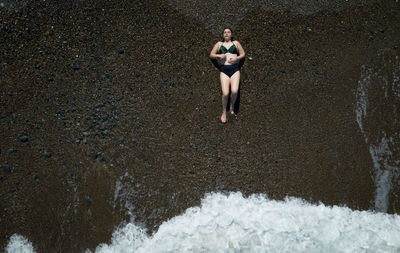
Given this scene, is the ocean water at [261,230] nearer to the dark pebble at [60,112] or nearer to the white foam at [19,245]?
the white foam at [19,245]

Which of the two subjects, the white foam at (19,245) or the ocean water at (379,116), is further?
the ocean water at (379,116)

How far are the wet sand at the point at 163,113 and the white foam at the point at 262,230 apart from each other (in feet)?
0.43

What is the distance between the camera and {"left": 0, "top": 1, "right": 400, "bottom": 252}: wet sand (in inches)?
108

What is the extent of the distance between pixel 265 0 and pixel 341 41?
108 centimetres

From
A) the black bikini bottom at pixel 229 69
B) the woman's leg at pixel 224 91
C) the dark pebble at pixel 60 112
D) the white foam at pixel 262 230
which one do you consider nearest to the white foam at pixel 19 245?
the white foam at pixel 262 230

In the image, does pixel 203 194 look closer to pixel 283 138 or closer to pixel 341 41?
pixel 283 138

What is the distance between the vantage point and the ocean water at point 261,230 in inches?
108

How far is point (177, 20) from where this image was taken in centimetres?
302

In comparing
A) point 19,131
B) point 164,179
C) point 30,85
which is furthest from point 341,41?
point 19,131

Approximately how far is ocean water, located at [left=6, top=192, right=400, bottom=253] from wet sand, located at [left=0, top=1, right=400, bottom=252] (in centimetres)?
13

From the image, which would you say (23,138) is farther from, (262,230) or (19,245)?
(262,230)

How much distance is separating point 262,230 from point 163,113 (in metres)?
1.77

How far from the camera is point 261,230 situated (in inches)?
109

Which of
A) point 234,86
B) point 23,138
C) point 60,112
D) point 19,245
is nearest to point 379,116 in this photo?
point 234,86
